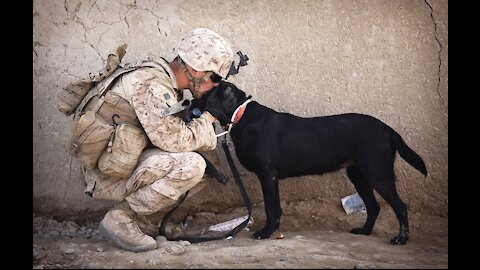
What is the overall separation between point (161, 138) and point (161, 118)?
0.15 m

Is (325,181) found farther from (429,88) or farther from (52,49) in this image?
(52,49)

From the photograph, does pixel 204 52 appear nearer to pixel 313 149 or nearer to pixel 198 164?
pixel 198 164

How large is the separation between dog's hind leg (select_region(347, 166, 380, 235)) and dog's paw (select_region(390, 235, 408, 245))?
0.33 meters

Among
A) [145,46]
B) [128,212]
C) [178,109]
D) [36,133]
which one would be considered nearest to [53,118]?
[36,133]

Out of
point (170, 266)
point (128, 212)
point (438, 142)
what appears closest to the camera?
point (170, 266)

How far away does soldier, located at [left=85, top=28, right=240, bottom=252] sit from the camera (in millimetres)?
3623

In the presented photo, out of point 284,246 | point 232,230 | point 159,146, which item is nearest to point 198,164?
point 159,146

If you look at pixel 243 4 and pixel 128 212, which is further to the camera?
pixel 243 4

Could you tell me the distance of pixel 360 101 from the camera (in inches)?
182

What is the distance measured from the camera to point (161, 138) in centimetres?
365

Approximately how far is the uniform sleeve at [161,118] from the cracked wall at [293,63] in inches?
40.9

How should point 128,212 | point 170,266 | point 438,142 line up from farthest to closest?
point 438,142, point 128,212, point 170,266

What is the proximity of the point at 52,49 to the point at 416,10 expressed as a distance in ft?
9.67

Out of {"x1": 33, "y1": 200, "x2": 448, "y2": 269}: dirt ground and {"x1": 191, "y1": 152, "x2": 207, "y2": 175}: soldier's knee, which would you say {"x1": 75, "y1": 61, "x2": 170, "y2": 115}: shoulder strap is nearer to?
{"x1": 191, "y1": 152, "x2": 207, "y2": 175}: soldier's knee
